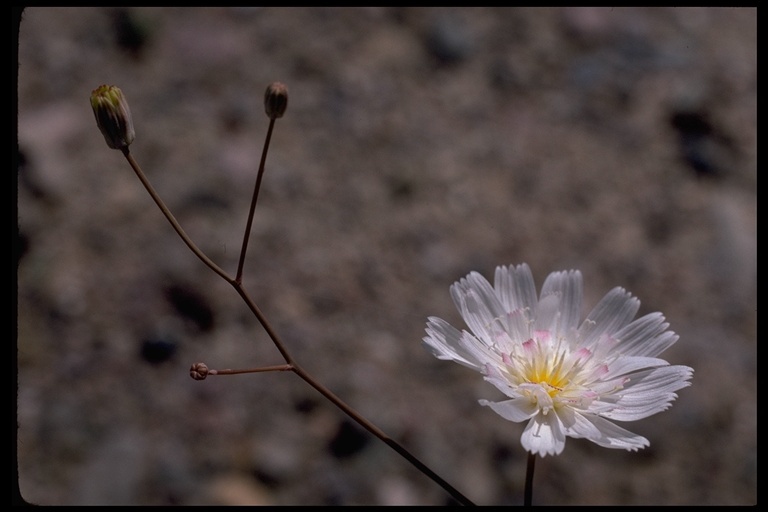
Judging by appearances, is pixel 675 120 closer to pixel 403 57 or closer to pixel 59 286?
pixel 403 57

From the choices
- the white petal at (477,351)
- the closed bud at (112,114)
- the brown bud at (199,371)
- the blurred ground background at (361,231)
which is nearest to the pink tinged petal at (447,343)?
the white petal at (477,351)

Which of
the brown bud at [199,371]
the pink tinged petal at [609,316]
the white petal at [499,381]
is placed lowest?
the brown bud at [199,371]

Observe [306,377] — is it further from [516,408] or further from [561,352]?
[561,352]

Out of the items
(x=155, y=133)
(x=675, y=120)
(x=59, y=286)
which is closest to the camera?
(x=59, y=286)

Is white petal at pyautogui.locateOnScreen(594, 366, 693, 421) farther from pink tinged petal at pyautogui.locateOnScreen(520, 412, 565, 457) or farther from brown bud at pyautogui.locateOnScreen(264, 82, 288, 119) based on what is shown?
brown bud at pyautogui.locateOnScreen(264, 82, 288, 119)

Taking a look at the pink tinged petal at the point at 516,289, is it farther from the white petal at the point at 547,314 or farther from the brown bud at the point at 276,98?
the brown bud at the point at 276,98

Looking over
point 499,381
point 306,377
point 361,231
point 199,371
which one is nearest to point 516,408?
point 499,381
